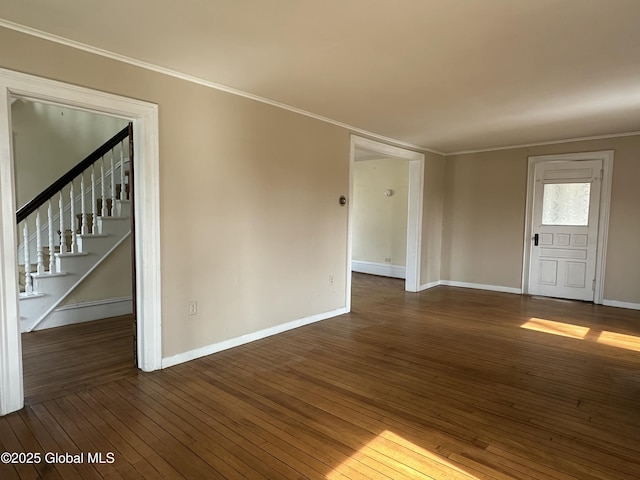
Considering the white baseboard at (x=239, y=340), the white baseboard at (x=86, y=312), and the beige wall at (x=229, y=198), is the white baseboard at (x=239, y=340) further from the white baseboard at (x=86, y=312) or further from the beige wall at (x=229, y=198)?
the white baseboard at (x=86, y=312)

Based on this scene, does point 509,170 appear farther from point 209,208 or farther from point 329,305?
point 209,208

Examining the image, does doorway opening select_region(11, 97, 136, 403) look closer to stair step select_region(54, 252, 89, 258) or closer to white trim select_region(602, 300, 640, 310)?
stair step select_region(54, 252, 89, 258)

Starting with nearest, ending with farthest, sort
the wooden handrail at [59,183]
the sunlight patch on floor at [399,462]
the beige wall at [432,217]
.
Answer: the sunlight patch on floor at [399,462] → the wooden handrail at [59,183] → the beige wall at [432,217]

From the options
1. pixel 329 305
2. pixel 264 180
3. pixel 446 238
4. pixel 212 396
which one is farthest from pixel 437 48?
pixel 446 238

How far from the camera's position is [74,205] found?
→ 15.9ft

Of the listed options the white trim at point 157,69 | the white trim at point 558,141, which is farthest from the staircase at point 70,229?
the white trim at point 558,141

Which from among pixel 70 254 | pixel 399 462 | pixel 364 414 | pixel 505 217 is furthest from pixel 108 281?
pixel 505 217

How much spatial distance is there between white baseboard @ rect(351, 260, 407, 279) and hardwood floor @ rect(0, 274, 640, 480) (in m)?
3.84

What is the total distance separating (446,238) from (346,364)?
4608mm

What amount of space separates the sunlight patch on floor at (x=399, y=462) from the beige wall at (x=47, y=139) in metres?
5.13

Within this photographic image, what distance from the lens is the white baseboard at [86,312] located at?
4426 mm

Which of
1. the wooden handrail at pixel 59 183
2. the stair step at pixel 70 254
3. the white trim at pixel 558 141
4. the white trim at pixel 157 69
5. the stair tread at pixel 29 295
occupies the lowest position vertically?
the stair tread at pixel 29 295

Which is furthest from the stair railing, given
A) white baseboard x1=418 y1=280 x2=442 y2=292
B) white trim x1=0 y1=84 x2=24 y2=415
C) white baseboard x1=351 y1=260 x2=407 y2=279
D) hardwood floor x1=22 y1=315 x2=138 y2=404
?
white baseboard x1=351 y1=260 x2=407 y2=279

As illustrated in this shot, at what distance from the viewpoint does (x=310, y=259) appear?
4.61 meters
